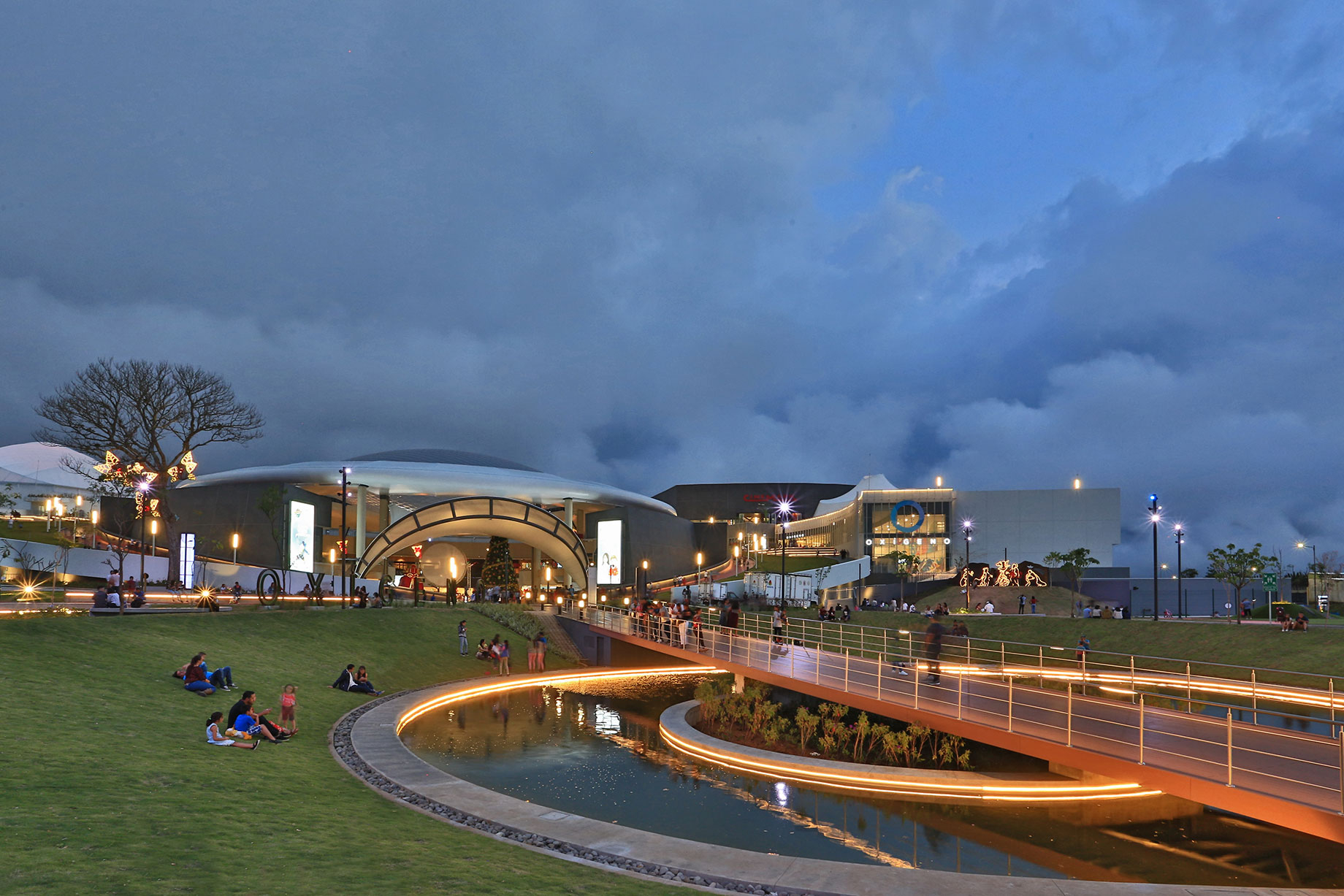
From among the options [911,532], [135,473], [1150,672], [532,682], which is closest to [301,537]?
[135,473]

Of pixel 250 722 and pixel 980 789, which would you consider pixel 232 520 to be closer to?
pixel 250 722

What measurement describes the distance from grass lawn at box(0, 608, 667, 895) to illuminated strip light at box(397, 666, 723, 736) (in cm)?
174

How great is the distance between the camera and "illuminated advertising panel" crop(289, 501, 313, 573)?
54281mm

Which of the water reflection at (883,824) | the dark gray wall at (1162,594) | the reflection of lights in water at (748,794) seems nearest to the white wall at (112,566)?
the reflection of lights in water at (748,794)

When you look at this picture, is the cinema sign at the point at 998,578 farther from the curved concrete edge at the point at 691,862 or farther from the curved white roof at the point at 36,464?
the curved white roof at the point at 36,464

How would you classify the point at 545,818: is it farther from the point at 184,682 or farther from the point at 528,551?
the point at 528,551

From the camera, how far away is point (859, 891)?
8117 mm

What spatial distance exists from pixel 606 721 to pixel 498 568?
136ft

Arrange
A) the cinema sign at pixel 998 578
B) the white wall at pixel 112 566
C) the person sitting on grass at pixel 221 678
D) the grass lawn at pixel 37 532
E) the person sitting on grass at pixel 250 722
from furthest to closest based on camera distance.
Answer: the cinema sign at pixel 998 578 → the grass lawn at pixel 37 532 → the white wall at pixel 112 566 → the person sitting on grass at pixel 221 678 → the person sitting on grass at pixel 250 722

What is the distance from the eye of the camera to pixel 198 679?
1714 cm

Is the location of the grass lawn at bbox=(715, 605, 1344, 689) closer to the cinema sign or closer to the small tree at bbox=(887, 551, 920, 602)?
the cinema sign

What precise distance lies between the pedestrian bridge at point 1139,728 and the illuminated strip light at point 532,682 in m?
6.88

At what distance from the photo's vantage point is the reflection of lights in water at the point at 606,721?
19.3 m

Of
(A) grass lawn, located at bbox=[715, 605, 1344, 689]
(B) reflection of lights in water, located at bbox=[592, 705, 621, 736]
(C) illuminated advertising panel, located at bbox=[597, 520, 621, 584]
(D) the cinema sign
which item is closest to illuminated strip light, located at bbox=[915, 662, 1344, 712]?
(A) grass lawn, located at bbox=[715, 605, 1344, 689]
